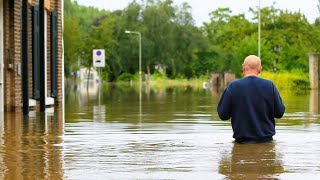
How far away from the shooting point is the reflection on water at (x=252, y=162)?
27.3 feet

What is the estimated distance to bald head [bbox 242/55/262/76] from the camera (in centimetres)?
1104

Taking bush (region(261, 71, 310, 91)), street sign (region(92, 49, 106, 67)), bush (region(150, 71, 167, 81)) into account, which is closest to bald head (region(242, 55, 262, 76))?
street sign (region(92, 49, 106, 67))

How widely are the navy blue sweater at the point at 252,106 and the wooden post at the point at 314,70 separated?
135 ft

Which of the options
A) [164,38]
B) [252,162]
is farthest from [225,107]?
[164,38]

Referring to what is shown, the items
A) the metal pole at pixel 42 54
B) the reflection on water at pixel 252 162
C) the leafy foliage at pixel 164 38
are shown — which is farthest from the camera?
the leafy foliage at pixel 164 38

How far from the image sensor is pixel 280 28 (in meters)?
82.3

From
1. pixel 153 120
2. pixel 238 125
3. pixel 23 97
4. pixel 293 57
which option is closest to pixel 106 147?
pixel 238 125

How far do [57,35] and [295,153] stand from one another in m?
18.1

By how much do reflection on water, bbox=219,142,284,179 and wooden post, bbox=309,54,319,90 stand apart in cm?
4113

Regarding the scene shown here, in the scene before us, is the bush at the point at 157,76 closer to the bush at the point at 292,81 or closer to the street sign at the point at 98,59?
the bush at the point at 292,81

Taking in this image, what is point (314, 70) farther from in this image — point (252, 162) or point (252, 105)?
point (252, 162)

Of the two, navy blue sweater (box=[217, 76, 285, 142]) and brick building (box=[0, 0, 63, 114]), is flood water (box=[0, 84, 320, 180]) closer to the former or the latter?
navy blue sweater (box=[217, 76, 285, 142])

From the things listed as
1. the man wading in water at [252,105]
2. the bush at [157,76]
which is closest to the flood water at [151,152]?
the man wading in water at [252,105]

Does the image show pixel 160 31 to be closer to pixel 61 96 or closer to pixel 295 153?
pixel 61 96
